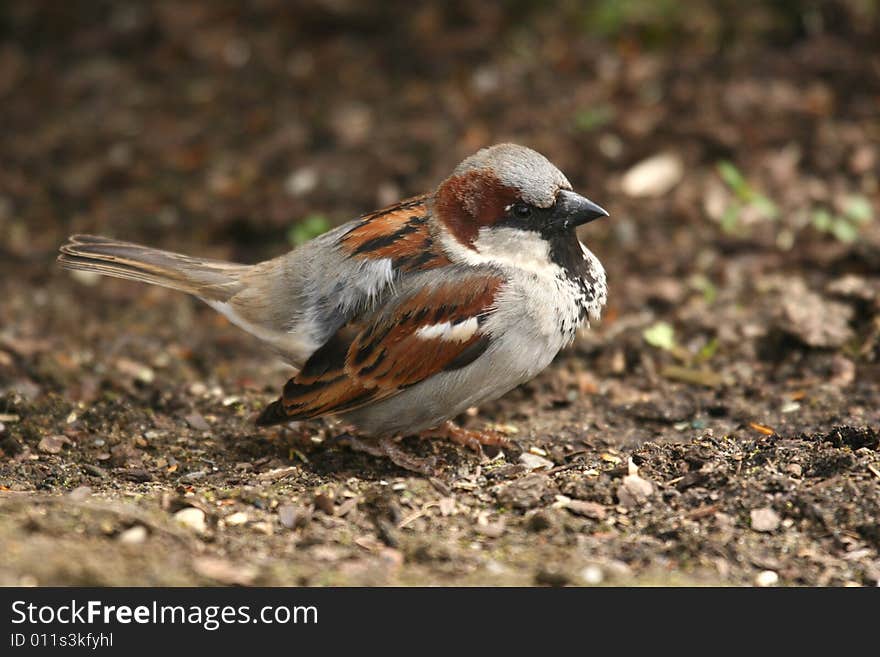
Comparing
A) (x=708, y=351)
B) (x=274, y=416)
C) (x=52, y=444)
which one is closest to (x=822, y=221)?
(x=708, y=351)

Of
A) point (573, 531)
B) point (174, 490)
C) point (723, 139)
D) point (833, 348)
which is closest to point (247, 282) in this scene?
point (174, 490)

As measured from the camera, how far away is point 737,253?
698cm

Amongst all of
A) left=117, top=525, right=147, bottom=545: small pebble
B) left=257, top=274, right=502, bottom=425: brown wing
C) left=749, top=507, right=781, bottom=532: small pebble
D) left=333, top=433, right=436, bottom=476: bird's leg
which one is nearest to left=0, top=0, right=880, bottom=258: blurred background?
left=333, top=433, right=436, bottom=476: bird's leg

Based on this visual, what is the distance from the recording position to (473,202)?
482 centimetres

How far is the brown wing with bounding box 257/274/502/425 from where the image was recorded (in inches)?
187

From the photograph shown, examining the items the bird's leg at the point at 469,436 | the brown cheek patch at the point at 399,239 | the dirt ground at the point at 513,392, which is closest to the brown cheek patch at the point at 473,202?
the brown cheek patch at the point at 399,239

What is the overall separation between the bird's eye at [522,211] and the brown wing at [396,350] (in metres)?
0.29

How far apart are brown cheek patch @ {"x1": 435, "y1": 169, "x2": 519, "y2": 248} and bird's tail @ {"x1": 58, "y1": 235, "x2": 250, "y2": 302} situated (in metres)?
1.12

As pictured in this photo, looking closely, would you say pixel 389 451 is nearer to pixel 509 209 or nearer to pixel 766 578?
pixel 509 209

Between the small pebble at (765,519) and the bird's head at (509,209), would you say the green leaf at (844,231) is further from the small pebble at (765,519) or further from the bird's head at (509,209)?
the small pebble at (765,519)

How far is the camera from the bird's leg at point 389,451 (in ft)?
16.0

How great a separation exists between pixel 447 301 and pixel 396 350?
12.0 inches

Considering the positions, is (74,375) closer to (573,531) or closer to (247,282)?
(247,282)

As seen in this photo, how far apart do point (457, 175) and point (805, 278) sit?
9.02 feet
